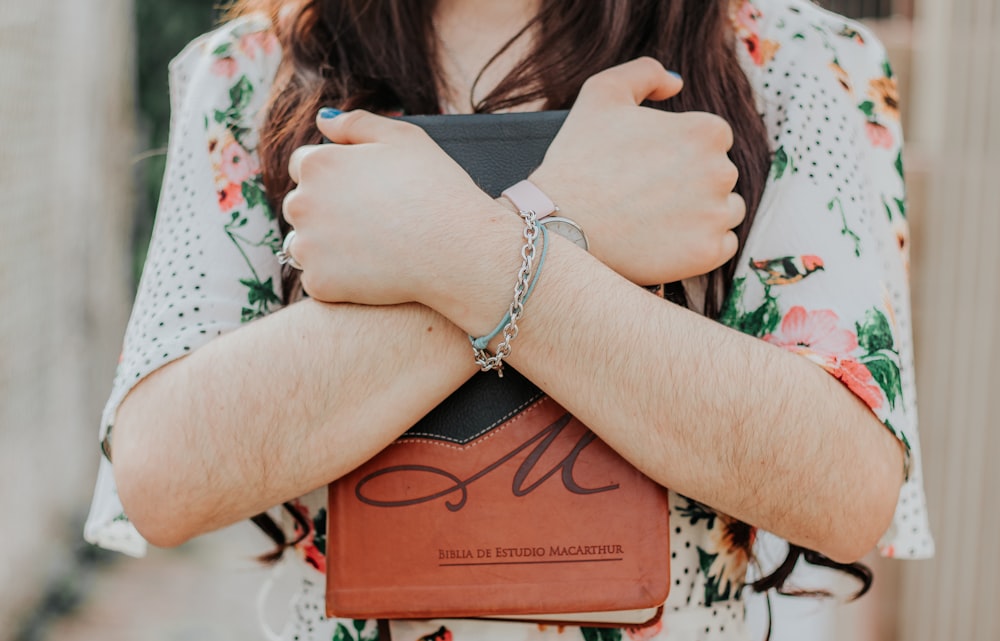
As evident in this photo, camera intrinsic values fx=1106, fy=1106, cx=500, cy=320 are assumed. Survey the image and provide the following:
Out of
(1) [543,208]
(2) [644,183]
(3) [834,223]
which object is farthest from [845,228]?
(1) [543,208]

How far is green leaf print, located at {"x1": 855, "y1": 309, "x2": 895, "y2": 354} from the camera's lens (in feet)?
3.65

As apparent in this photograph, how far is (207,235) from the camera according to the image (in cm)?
123

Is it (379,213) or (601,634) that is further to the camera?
(601,634)

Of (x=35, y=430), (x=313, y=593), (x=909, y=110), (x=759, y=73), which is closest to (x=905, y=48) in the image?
(x=909, y=110)

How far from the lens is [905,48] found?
293 cm

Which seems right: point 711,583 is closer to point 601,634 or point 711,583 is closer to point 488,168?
point 601,634

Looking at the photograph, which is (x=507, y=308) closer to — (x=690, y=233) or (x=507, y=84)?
(x=690, y=233)

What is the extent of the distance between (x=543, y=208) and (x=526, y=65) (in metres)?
0.29

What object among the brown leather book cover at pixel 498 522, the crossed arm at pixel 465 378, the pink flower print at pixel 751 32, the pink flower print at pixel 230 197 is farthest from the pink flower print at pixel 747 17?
the pink flower print at pixel 230 197

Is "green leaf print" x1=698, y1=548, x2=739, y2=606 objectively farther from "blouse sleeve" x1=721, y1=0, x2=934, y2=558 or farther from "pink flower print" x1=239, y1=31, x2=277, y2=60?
"pink flower print" x1=239, y1=31, x2=277, y2=60

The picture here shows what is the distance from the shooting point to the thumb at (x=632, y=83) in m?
1.17

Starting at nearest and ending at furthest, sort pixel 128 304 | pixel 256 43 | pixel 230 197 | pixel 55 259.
Result: pixel 230 197 < pixel 256 43 < pixel 55 259 < pixel 128 304

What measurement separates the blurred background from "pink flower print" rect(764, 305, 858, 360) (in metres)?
0.76

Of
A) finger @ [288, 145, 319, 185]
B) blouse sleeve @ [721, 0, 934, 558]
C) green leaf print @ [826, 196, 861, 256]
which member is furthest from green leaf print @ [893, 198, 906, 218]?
finger @ [288, 145, 319, 185]
